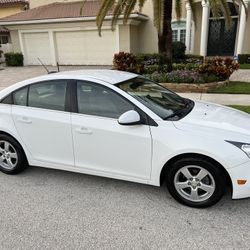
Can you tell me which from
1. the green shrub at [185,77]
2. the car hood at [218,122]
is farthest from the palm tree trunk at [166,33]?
the car hood at [218,122]

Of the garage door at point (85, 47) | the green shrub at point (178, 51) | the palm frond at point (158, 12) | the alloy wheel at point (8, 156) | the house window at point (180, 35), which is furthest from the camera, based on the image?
the house window at point (180, 35)

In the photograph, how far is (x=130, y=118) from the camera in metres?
3.12

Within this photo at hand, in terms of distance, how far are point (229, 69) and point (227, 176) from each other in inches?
319

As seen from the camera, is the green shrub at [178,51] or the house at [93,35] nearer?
the green shrub at [178,51]

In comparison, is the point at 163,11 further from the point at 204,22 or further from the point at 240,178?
the point at 204,22

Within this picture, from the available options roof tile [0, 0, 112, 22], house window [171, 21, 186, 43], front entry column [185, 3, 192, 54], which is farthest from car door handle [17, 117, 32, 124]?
house window [171, 21, 186, 43]

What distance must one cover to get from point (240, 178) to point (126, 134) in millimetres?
1331

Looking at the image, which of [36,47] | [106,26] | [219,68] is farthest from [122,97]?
[36,47]

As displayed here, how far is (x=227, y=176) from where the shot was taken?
297cm

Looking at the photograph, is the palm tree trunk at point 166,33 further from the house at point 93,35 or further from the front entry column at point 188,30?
the front entry column at point 188,30

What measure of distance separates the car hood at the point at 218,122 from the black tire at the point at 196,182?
36 centimetres

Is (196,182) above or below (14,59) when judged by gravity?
above

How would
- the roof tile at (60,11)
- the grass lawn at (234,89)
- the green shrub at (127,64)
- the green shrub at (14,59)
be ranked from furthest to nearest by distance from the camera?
1. the green shrub at (14,59)
2. the roof tile at (60,11)
3. the green shrub at (127,64)
4. the grass lawn at (234,89)

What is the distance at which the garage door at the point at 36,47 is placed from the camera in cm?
1983
